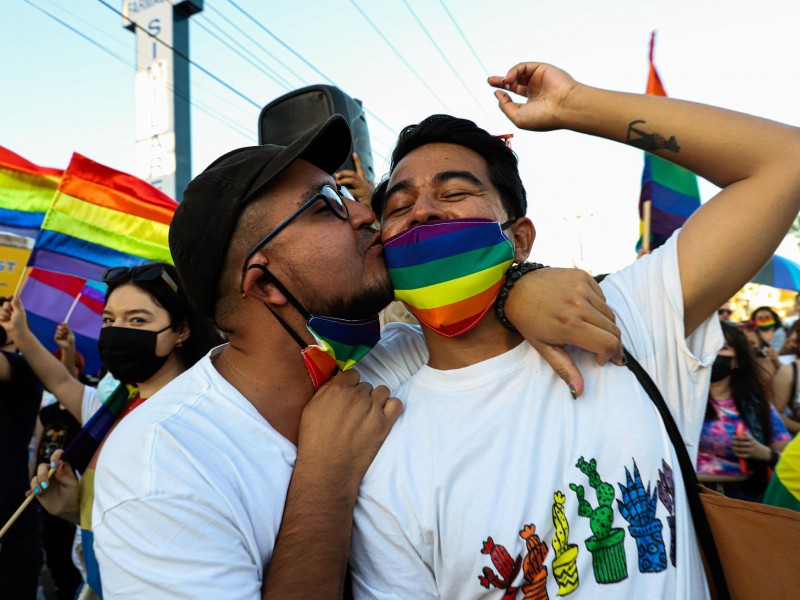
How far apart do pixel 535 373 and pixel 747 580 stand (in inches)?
30.6

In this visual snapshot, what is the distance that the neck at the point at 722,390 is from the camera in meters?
4.49

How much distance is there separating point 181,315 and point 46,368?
1373 mm

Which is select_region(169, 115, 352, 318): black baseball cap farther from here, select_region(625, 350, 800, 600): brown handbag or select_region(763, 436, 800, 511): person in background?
select_region(763, 436, 800, 511): person in background

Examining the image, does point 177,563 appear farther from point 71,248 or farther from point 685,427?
point 71,248

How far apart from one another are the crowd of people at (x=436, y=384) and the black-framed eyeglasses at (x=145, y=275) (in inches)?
56.4

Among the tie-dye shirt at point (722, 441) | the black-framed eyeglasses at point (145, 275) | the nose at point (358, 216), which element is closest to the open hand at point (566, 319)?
the nose at point (358, 216)

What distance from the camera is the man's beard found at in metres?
2.11

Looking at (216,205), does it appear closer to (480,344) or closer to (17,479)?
(480,344)

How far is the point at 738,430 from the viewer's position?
4.25m

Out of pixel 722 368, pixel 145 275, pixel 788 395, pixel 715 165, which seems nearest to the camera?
pixel 715 165

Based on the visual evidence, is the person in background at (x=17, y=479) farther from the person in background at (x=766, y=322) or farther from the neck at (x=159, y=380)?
the person in background at (x=766, y=322)

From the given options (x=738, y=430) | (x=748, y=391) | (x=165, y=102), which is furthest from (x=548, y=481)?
(x=165, y=102)

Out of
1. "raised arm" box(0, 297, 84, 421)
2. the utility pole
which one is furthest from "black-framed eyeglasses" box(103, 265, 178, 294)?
the utility pole

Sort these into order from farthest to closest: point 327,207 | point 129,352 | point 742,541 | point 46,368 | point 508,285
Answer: point 46,368 < point 129,352 < point 327,207 < point 508,285 < point 742,541
